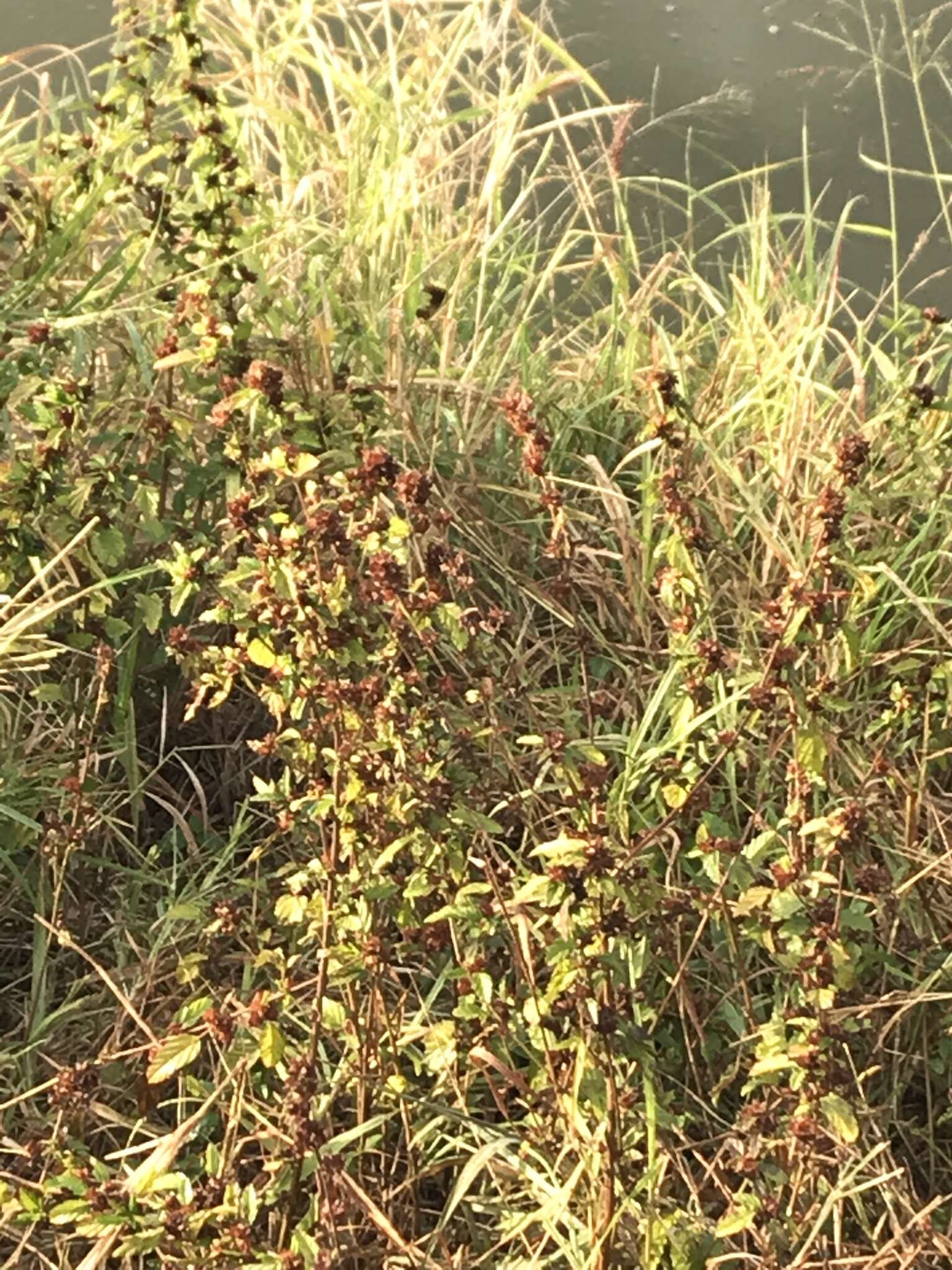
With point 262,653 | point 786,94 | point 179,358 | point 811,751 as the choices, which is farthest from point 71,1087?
point 786,94

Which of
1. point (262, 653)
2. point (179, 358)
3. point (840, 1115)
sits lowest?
point (840, 1115)

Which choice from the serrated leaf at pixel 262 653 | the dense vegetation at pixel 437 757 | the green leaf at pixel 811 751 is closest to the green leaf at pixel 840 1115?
the dense vegetation at pixel 437 757

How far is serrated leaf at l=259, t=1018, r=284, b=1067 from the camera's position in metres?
1.44

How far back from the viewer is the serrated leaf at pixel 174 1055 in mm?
1450

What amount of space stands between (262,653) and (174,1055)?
394 mm

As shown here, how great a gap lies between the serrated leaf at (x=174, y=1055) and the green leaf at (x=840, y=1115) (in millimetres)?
588

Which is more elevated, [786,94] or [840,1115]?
[840,1115]

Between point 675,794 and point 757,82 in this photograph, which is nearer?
point 675,794

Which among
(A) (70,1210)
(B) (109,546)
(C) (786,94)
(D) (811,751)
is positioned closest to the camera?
(A) (70,1210)

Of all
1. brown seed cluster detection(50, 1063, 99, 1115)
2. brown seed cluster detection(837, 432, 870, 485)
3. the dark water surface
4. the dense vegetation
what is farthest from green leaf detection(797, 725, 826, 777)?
the dark water surface

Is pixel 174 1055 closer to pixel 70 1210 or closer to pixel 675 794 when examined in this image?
pixel 70 1210

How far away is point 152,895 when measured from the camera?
2.03 meters

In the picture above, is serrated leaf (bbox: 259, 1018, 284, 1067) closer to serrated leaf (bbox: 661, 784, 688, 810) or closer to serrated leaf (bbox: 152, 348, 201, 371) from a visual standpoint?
serrated leaf (bbox: 661, 784, 688, 810)

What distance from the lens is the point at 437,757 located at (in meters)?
1.59
